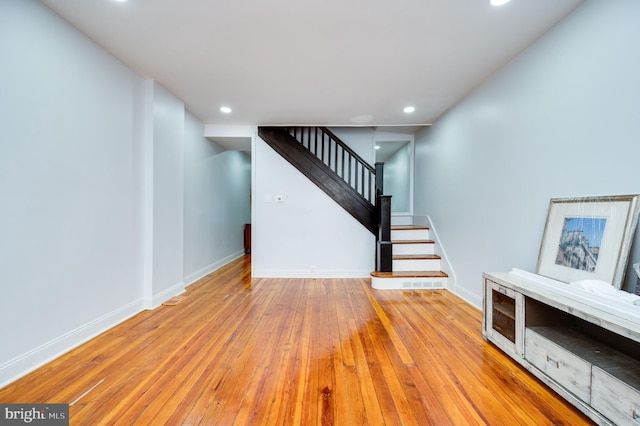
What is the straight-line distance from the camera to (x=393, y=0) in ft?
Answer: 5.82

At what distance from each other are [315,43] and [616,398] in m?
2.82

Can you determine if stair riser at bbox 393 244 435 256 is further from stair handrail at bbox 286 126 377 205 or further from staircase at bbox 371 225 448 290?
stair handrail at bbox 286 126 377 205

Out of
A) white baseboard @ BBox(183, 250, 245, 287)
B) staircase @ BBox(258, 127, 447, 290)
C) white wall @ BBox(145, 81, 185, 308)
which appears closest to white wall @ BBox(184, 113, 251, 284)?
white baseboard @ BBox(183, 250, 245, 287)

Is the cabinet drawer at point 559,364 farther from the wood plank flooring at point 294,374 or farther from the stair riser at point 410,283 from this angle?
the stair riser at point 410,283

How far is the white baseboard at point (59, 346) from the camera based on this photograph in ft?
5.41


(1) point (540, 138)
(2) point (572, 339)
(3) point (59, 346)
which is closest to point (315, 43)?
(1) point (540, 138)

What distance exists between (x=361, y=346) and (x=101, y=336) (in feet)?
7.23

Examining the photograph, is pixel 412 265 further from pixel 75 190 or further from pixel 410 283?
pixel 75 190

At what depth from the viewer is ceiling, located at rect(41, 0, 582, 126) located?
185 cm

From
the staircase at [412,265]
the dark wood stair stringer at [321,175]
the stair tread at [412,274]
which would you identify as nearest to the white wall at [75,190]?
the dark wood stair stringer at [321,175]

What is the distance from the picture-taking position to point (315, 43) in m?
2.22

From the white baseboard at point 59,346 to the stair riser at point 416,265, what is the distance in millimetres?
3352

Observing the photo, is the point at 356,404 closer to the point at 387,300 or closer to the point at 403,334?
the point at 403,334

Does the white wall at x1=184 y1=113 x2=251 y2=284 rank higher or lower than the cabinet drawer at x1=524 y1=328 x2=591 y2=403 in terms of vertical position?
higher
